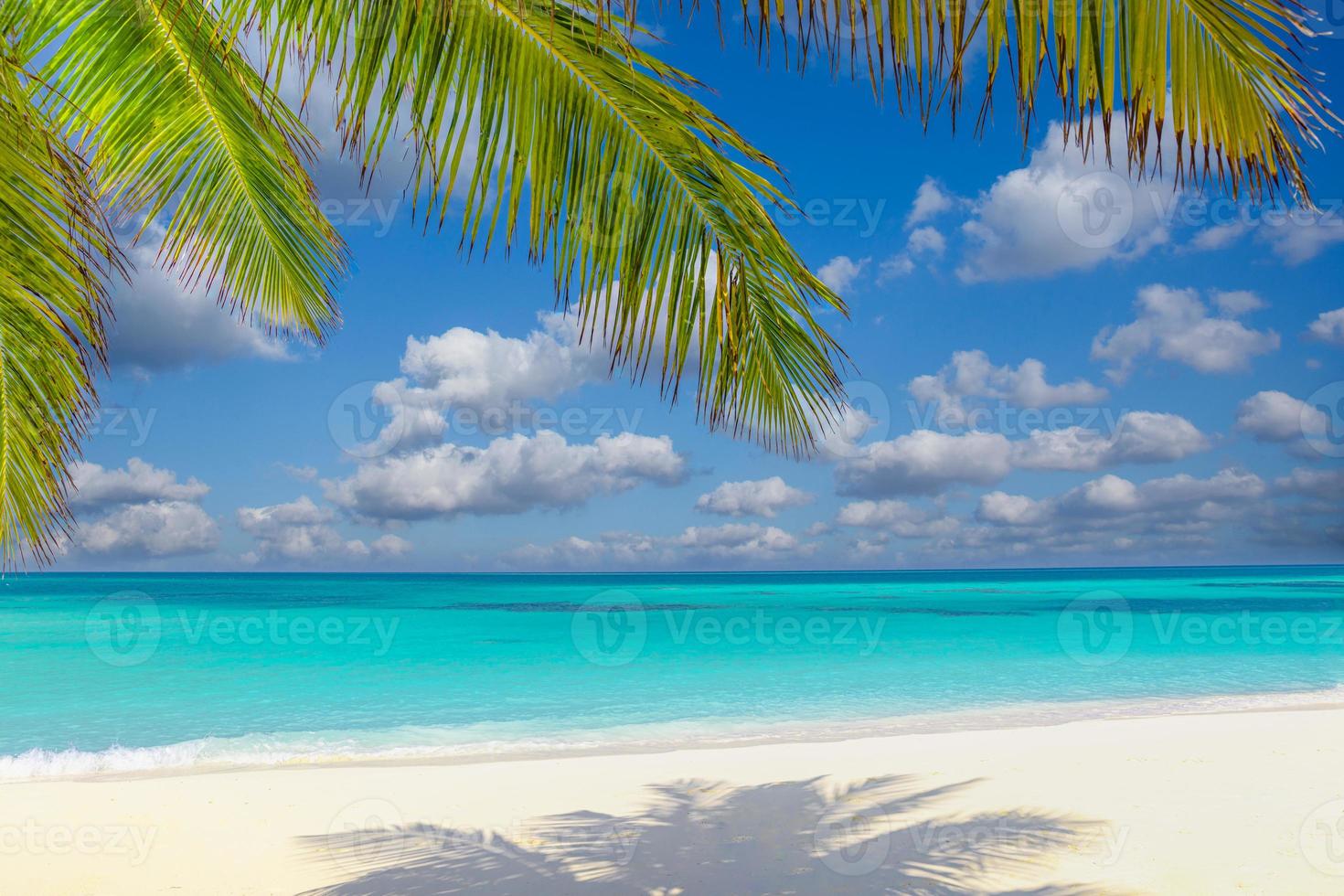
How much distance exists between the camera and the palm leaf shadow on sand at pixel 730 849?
479 centimetres

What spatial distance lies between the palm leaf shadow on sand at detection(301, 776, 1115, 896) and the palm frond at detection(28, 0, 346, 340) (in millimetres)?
3523

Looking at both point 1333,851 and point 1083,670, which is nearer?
point 1333,851

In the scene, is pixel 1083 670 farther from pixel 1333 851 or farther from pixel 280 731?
pixel 280 731

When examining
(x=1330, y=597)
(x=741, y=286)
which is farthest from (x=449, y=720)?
(x=1330, y=597)

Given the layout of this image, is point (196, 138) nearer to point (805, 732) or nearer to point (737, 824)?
point (737, 824)

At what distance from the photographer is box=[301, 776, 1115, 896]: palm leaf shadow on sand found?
4.79 m

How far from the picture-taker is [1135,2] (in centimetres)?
126

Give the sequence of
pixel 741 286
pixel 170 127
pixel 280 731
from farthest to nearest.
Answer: pixel 280 731 < pixel 170 127 < pixel 741 286

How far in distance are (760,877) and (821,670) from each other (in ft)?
38.1

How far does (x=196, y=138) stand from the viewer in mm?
3141

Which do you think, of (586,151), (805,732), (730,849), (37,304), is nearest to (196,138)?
(37,304)

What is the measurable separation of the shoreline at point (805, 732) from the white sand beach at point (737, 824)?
0.70 meters

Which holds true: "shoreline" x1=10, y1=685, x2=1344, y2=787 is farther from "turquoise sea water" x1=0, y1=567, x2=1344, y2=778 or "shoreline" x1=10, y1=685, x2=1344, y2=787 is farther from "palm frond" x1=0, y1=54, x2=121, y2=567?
"palm frond" x1=0, y1=54, x2=121, y2=567

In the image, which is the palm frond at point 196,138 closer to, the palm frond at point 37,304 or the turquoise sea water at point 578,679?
the palm frond at point 37,304
